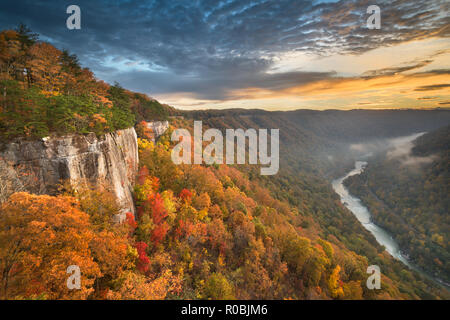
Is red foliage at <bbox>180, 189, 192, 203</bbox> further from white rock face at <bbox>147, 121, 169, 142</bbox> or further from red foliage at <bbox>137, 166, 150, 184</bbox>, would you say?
white rock face at <bbox>147, 121, 169, 142</bbox>

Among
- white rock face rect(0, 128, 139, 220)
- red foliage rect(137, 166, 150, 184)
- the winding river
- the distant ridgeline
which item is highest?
the distant ridgeline

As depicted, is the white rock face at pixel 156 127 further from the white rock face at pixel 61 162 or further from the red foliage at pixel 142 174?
the white rock face at pixel 61 162

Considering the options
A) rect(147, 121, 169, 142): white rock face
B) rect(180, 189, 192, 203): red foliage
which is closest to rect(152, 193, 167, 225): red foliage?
rect(180, 189, 192, 203): red foliage

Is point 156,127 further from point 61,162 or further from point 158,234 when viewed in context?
point 61,162

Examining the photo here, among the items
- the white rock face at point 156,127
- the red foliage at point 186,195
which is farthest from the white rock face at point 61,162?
the white rock face at point 156,127

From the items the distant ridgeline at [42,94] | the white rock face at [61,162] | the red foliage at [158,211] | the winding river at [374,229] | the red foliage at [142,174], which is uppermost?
the distant ridgeline at [42,94]

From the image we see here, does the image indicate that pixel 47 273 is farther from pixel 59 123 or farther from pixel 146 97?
pixel 146 97

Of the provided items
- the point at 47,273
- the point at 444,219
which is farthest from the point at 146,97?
the point at 444,219
